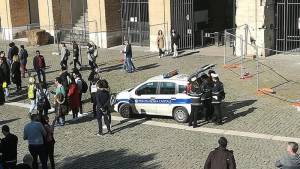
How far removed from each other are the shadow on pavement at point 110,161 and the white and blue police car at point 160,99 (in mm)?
2890

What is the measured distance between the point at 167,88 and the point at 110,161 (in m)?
3.89

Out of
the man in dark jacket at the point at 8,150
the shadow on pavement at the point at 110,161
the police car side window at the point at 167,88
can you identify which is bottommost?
the shadow on pavement at the point at 110,161

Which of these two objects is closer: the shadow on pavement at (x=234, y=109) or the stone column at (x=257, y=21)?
the shadow on pavement at (x=234, y=109)

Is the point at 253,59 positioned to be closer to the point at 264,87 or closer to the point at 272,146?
the point at 264,87

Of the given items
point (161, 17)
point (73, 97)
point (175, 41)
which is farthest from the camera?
point (161, 17)

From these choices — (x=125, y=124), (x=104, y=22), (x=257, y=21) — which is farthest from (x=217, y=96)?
(x=104, y=22)

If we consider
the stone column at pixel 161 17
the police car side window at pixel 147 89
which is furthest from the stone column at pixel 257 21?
the police car side window at pixel 147 89

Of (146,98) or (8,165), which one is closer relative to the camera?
(8,165)

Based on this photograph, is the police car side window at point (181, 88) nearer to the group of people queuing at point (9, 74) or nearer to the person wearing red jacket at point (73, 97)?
the person wearing red jacket at point (73, 97)

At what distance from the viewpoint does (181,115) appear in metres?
17.3

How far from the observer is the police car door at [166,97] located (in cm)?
1725

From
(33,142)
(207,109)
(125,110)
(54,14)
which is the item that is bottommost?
(125,110)

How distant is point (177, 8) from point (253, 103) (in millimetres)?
11730

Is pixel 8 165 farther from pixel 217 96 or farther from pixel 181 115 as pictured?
pixel 217 96
